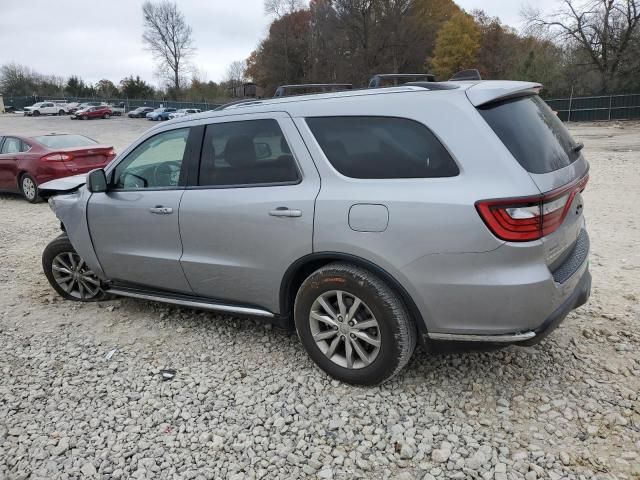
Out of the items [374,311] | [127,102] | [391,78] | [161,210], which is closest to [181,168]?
[161,210]

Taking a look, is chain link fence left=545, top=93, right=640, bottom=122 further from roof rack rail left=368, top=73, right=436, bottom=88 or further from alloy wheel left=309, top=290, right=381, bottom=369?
alloy wheel left=309, top=290, right=381, bottom=369

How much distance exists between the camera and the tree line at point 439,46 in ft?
113

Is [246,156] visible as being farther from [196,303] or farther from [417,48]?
[417,48]

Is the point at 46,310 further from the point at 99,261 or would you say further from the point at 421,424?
the point at 421,424

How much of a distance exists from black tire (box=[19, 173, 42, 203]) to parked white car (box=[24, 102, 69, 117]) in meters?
53.2

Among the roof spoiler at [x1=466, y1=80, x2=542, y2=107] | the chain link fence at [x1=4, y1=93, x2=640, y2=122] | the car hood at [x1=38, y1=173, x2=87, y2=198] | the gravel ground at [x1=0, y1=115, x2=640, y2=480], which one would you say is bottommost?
the gravel ground at [x1=0, y1=115, x2=640, y2=480]

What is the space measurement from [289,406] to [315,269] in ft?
2.78

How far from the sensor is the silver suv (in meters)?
2.52

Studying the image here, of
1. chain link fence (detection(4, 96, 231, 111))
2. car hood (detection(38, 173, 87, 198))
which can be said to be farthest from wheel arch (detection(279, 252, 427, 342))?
chain link fence (detection(4, 96, 231, 111))

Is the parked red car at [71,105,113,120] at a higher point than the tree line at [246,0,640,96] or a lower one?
lower

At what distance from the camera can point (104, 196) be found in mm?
4043

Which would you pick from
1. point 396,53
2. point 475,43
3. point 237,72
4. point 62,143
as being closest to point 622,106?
point 475,43

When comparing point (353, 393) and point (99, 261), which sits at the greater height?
point (99, 261)

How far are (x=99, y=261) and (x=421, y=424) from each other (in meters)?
2.94
